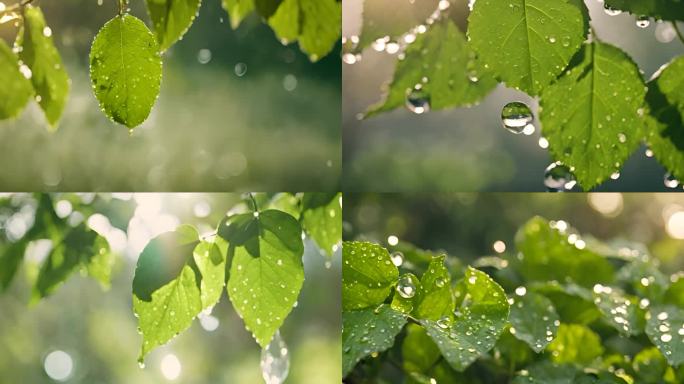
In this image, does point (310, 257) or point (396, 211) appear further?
point (396, 211)

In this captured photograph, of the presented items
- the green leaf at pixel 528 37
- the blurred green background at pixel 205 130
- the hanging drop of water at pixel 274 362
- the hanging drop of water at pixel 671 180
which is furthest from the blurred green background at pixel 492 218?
the green leaf at pixel 528 37

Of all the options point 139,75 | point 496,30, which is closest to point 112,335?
point 139,75

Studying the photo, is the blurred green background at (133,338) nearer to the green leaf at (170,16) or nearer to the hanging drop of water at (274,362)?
the hanging drop of water at (274,362)

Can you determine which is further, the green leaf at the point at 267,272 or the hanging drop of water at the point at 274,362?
the hanging drop of water at the point at 274,362

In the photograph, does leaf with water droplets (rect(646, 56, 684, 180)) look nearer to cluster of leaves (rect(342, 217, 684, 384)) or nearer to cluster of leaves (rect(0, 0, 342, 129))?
cluster of leaves (rect(342, 217, 684, 384))

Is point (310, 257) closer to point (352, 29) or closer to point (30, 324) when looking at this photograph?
point (352, 29)

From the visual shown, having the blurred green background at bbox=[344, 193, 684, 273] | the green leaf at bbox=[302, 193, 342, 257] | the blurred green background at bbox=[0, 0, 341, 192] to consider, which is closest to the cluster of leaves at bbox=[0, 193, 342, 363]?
the green leaf at bbox=[302, 193, 342, 257]
